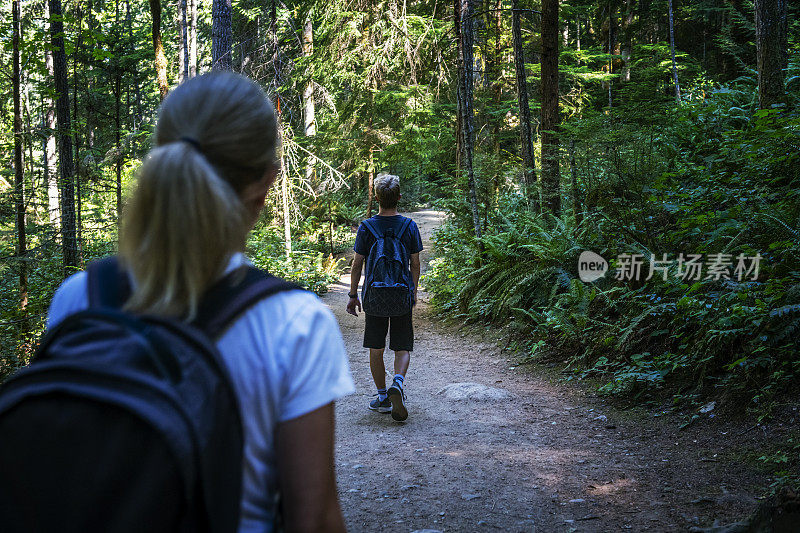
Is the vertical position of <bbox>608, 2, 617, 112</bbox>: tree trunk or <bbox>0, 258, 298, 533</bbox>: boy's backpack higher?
<bbox>608, 2, 617, 112</bbox>: tree trunk

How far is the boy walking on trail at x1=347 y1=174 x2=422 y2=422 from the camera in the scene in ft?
21.2

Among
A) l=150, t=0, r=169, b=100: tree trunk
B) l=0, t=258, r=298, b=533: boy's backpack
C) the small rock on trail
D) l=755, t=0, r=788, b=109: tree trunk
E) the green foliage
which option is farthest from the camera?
l=150, t=0, r=169, b=100: tree trunk

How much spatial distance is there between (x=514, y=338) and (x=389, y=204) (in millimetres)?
4177

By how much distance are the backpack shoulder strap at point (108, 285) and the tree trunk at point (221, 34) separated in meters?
10.2

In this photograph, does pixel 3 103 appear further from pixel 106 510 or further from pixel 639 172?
pixel 106 510

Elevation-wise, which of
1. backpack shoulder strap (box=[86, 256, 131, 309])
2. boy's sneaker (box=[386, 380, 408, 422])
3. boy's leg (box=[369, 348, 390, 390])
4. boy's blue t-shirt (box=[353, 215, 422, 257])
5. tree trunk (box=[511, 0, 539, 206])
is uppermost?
tree trunk (box=[511, 0, 539, 206])

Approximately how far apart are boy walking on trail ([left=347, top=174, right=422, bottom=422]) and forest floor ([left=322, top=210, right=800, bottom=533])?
733mm

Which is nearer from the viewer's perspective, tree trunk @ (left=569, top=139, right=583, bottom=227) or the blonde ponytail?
the blonde ponytail

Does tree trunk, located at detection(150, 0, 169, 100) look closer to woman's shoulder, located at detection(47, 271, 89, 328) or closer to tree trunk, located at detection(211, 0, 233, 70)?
tree trunk, located at detection(211, 0, 233, 70)

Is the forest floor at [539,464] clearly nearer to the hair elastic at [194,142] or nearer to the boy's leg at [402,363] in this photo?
→ the boy's leg at [402,363]

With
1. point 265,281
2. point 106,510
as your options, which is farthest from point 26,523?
point 265,281

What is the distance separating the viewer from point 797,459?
4.45 m

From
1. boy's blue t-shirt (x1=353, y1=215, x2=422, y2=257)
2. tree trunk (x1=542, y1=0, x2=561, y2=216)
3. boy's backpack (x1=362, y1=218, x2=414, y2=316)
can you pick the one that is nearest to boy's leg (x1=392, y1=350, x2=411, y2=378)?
boy's backpack (x1=362, y1=218, x2=414, y2=316)

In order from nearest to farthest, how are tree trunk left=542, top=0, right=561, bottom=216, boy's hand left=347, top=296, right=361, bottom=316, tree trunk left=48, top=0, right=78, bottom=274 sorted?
boy's hand left=347, top=296, right=361, bottom=316 → tree trunk left=542, top=0, right=561, bottom=216 → tree trunk left=48, top=0, right=78, bottom=274
